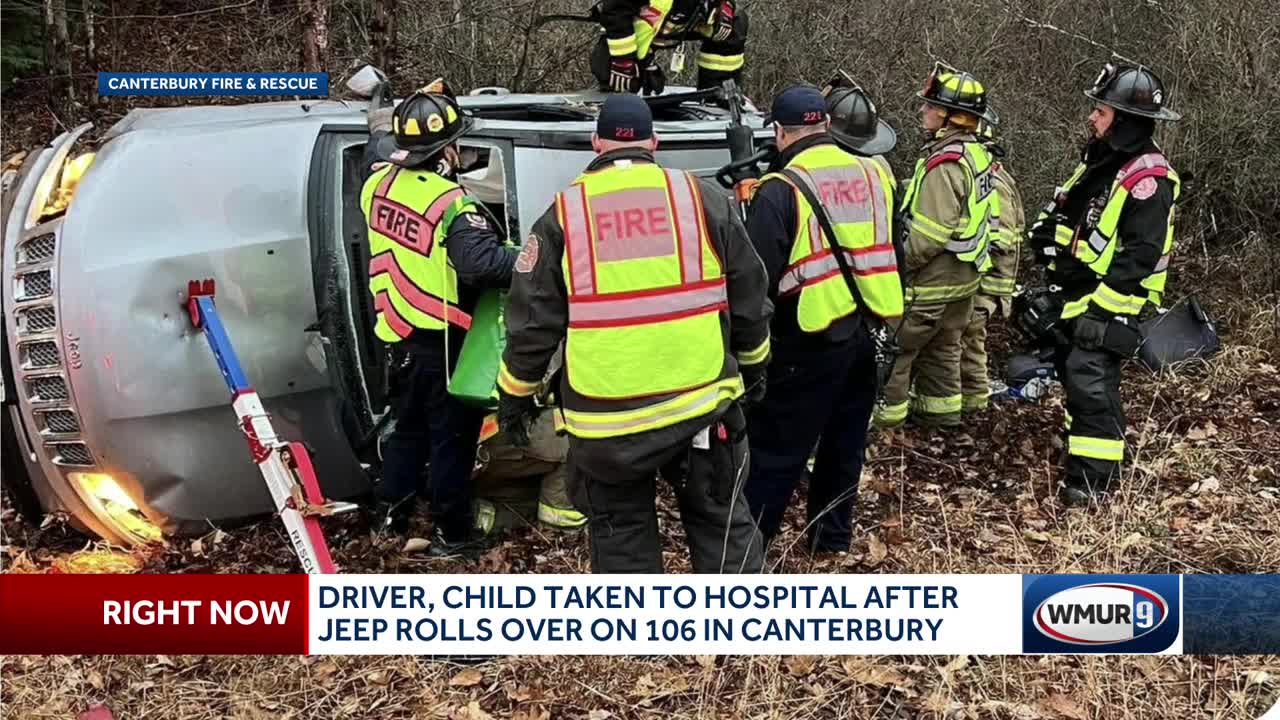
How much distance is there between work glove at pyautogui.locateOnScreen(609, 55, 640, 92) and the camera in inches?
253

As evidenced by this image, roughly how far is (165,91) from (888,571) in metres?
7.42

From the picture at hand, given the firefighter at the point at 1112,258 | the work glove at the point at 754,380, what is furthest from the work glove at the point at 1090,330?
the work glove at the point at 754,380

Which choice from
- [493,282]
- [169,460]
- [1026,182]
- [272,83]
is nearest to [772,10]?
[1026,182]

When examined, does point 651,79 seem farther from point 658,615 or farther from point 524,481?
point 658,615

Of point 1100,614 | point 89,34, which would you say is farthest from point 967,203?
point 89,34

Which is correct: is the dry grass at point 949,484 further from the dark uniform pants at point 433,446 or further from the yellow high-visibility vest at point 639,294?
the yellow high-visibility vest at point 639,294

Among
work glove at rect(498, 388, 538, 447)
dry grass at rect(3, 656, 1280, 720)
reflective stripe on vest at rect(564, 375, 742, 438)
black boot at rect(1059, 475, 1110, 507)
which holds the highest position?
reflective stripe on vest at rect(564, 375, 742, 438)

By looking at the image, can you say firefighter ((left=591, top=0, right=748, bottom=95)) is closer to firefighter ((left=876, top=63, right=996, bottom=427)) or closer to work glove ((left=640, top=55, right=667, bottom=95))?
work glove ((left=640, top=55, right=667, bottom=95))

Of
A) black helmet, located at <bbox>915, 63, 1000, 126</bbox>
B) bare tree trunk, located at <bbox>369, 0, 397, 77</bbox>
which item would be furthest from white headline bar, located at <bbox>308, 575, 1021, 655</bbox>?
bare tree trunk, located at <bbox>369, 0, 397, 77</bbox>

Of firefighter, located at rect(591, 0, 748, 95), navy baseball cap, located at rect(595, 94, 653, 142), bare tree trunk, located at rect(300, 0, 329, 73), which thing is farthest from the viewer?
bare tree trunk, located at rect(300, 0, 329, 73)

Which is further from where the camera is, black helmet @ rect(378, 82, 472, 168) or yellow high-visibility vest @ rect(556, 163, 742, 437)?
black helmet @ rect(378, 82, 472, 168)

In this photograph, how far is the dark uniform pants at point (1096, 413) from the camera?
5.30 meters

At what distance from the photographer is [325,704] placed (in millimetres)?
3818

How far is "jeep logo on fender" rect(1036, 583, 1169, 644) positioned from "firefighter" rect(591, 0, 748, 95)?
149 inches
